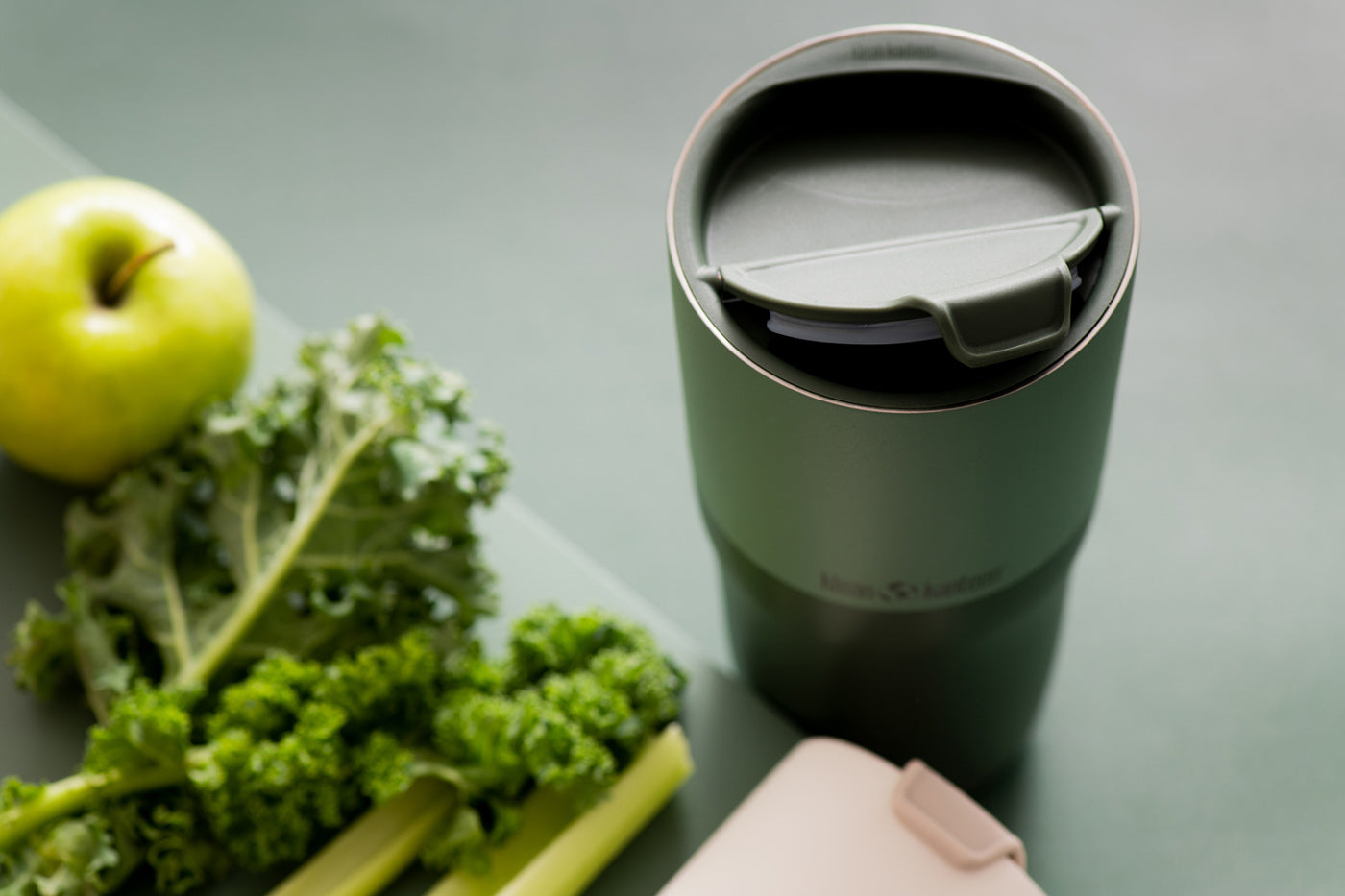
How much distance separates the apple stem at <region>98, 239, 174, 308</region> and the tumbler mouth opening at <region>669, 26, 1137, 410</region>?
0.53 m

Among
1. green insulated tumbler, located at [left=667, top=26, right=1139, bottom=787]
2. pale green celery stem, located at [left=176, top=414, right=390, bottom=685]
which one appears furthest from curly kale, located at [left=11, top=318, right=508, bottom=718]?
green insulated tumbler, located at [left=667, top=26, right=1139, bottom=787]

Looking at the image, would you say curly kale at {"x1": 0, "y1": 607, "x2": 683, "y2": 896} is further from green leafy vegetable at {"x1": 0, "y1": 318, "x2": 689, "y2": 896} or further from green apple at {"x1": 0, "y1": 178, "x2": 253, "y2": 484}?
green apple at {"x1": 0, "y1": 178, "x2": 253, "y2": 484}

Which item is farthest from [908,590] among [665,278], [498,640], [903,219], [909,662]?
[665,278]

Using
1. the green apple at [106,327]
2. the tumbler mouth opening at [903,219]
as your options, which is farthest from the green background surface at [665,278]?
the tumbler mouth opening at [903,219]

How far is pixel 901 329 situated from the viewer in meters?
0.68

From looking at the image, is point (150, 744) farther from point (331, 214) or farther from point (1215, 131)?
point (1215, 131)

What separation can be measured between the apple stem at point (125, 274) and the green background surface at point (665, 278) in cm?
20

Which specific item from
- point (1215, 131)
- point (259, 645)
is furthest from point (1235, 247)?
point (259, 645)

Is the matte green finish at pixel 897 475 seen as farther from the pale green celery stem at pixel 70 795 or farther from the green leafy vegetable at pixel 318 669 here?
the pale green celery stem at pixel 70 795

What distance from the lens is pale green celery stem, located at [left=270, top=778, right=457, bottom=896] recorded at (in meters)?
0.93

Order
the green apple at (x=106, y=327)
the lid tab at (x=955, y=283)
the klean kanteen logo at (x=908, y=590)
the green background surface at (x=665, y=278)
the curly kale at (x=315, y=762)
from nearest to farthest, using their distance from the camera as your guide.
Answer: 1. the lid tab at (x=955, y=283)
2. the klean kanteen logo at (x=908, y=590)
3. the curly kale at (x=315, y=762)
4. the green apple at (x=106, y=327)
5. the green background surface at (x=665, y=278)

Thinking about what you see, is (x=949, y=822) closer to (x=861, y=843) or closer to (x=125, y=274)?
(x=861, y=843)

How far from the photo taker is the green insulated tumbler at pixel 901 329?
2.23ft

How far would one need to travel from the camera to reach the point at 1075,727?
1229 mm
